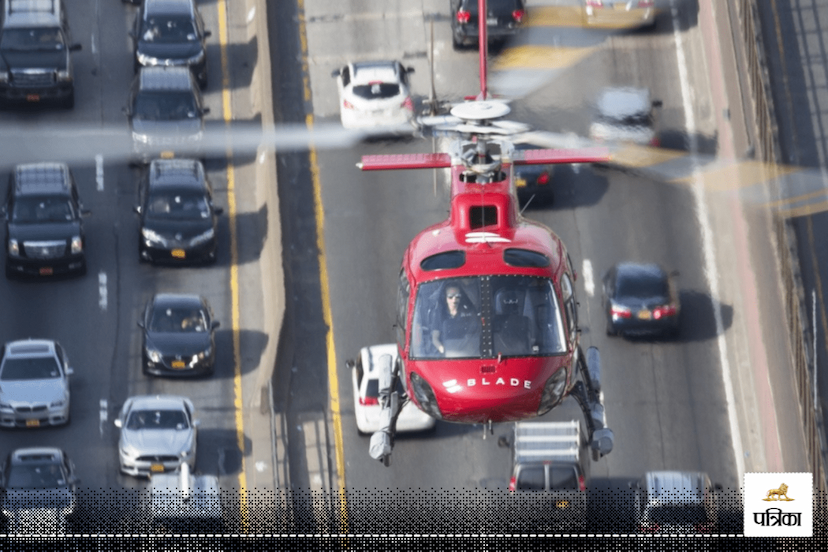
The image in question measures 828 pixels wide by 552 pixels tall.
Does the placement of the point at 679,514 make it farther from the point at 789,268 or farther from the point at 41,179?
the point at 41,179

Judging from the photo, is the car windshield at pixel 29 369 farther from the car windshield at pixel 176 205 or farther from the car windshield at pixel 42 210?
the car windshield at pixel 176 205

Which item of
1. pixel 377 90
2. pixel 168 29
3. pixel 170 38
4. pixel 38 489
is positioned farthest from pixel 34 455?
pixel 168 29

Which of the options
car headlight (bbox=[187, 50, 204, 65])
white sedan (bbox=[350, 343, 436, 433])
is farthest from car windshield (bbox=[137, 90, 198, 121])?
white sedan (bbox=[350, 343, 436, 433])

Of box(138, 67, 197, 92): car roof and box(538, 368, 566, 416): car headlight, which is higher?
box(138, 67, 197, 92): car roof

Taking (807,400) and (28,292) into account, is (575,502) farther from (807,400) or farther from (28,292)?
(28,292)

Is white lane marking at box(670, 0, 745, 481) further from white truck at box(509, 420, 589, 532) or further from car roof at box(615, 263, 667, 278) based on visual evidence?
white truck at box(509, 420, 589, 532)

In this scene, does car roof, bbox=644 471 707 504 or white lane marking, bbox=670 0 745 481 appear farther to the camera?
white lane marking, bbox=670 0 745 481
